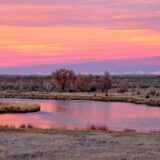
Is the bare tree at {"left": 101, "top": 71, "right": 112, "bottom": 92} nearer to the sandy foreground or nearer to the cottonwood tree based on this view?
the cottonwood tree

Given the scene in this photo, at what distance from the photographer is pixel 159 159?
50.2 ft

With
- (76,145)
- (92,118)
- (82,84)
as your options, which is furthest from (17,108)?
(82,84)

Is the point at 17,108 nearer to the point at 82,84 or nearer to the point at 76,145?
the point at 76,145

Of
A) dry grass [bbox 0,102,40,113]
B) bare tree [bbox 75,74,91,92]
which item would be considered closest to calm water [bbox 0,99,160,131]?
dry grass [bbox 0,102,40,113]

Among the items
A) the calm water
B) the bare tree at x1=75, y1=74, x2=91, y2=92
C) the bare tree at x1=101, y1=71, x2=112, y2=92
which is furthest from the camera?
the bare tree at x1=75, y1=74, x2=91, y2=92

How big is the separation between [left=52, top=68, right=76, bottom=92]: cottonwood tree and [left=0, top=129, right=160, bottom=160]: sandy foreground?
247 ft

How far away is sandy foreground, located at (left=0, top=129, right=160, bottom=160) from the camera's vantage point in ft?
51.9

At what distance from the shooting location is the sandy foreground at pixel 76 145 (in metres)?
15.8

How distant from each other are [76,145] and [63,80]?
263ft

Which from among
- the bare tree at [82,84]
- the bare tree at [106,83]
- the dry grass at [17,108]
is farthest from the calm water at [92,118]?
the bare tree at [82,84]

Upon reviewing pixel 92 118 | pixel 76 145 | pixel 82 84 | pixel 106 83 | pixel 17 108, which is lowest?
pixel 92 118

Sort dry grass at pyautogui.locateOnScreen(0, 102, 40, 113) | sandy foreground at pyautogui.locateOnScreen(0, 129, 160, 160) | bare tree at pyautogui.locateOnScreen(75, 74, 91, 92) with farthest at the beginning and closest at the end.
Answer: bare tree at pyautogui.locateOnScreen(75, 74, 91, 92)
dry grass at pyautogui.locateOnScreen(0, 102, 40, 113)
sandy foreground at pyautogui.locateOnScreen(0, 129, 160, 160)

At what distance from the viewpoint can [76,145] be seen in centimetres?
1798

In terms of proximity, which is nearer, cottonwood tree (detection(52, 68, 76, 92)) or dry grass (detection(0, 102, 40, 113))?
dry grass (detection(0, 102, 40, 113))
